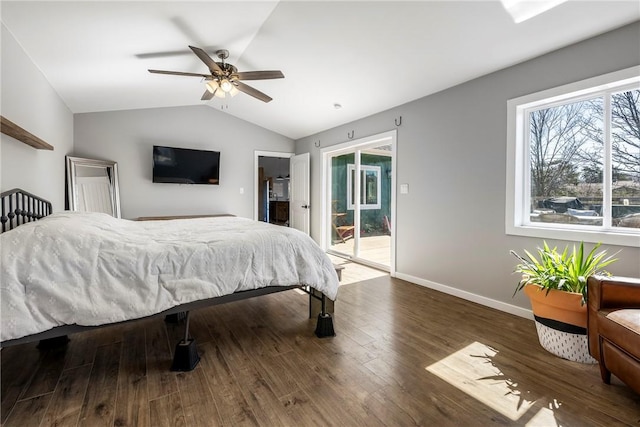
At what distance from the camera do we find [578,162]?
2545 mm

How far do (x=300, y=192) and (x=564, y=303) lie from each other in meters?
4.77

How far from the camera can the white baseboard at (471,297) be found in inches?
107

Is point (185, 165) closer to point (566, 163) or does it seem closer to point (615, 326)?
point (566, 163)

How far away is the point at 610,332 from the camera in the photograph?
160 cm

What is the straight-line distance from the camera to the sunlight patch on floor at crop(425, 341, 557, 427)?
151 centimetres

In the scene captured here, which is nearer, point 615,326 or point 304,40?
point 615,326

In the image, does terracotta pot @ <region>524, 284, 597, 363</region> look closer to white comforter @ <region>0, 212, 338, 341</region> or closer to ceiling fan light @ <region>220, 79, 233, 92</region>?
white comforter @ <region>0, 212, 338, 341</region>

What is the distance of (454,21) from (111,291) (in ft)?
10.2

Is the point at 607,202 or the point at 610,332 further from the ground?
the point at 607,202

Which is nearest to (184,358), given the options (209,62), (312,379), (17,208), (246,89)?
(312,379)

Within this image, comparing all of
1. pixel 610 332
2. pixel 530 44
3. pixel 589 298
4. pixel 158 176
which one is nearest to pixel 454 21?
pixel 530 44

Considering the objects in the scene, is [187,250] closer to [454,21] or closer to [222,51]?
[222,51]

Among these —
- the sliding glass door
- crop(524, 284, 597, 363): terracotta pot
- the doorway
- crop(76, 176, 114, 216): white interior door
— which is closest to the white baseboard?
the sliding glass door

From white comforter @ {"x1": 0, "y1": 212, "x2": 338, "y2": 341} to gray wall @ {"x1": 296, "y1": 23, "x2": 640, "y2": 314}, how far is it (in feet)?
6.09
